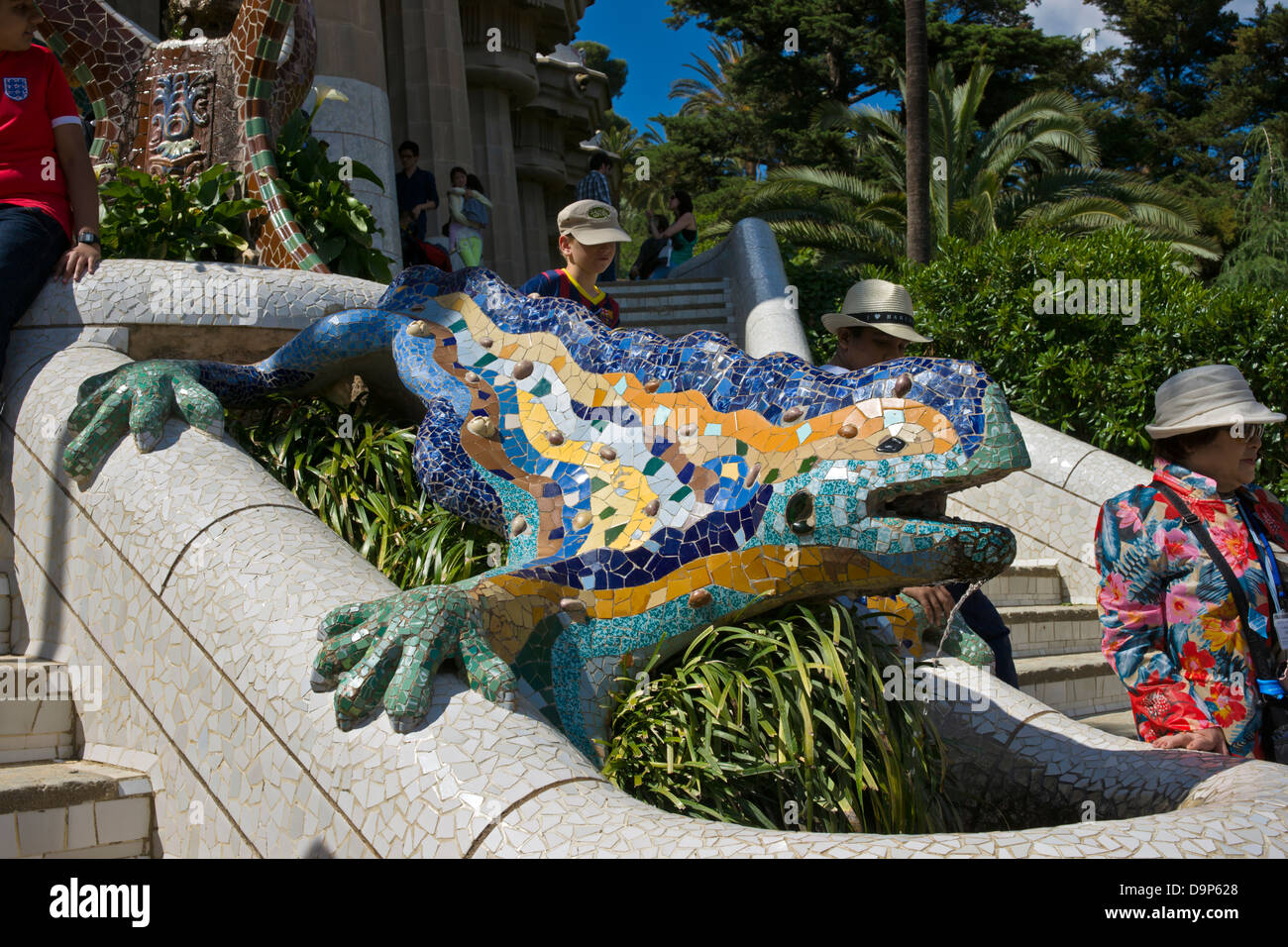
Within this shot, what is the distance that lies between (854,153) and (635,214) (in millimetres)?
22623

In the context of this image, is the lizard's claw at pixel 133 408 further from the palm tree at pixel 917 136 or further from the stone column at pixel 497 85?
the stone column at pixel 497 85

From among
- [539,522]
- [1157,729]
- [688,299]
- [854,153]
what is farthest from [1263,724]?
[854,153]

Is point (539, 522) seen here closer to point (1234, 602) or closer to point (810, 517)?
point (810, 517)

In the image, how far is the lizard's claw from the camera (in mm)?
4000

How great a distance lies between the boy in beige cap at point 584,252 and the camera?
4.83m

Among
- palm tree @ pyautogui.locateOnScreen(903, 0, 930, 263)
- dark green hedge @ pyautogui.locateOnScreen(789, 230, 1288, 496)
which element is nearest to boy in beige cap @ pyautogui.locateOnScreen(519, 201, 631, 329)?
dark green hedge @ pyautogui.locateOnScreen(789, 230, 1288, 496)

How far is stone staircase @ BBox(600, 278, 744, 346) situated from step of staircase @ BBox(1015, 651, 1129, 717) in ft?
17.4

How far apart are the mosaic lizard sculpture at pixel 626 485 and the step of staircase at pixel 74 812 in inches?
36.3

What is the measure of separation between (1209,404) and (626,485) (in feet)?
5.82

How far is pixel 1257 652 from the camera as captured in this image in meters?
3.41

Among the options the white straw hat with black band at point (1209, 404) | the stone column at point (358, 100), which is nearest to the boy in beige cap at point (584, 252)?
the white straw hat with black band at point (1209, 404)

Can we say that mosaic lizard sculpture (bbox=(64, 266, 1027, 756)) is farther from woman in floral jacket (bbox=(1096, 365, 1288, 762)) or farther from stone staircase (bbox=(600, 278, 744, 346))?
stone staircase (bbox=(600, 278, 744, 346))

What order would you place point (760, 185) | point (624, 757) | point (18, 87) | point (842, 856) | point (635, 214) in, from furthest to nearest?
1. point (635, 214)
2. point (760, 185)
3. point (18, 87)
4. point (624, 757)
5. point (842, 856)

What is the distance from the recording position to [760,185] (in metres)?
22.0
